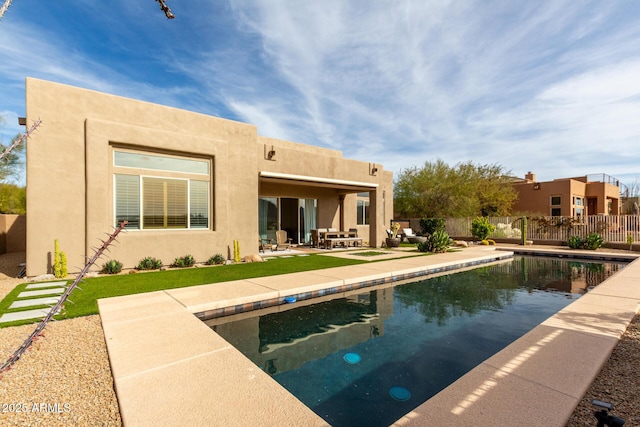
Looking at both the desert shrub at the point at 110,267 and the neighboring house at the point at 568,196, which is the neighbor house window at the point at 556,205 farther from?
the desert shrub at the point at 110,267

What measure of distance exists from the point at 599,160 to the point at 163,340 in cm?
5742

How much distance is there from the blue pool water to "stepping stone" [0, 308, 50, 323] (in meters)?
2.86

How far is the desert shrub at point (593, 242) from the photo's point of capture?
593 inches

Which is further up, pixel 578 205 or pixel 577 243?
pixel 578 205

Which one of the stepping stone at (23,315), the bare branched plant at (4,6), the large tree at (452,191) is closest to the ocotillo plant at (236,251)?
the stepping stone at (23,315)

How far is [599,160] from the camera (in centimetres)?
4241

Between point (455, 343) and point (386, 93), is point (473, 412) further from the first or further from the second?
point (386, 93)

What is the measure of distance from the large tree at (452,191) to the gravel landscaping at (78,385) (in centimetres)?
2197

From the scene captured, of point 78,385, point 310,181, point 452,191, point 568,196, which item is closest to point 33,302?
point 78,385

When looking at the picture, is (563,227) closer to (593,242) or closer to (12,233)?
(593,242)

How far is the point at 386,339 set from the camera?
471 cm

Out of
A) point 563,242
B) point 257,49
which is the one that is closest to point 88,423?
point 257,49

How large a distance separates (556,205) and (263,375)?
36.7m

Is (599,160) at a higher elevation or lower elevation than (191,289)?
higher
